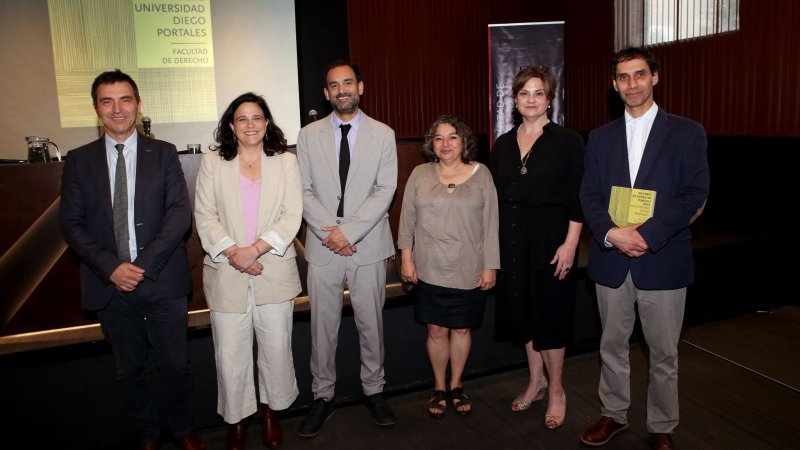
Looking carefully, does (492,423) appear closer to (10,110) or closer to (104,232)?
(104,232)

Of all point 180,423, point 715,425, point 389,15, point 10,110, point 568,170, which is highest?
point 389,15

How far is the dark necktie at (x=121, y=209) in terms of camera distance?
7.34ft

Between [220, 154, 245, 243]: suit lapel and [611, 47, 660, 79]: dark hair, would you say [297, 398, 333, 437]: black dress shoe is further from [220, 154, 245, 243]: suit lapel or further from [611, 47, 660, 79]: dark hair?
[611, 47, 660, 79]: dark hair

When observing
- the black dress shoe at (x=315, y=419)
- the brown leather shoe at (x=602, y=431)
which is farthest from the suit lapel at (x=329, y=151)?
the brown leather shoe at (x=602, y=431)

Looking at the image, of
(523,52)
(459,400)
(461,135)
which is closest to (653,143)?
(461,135)

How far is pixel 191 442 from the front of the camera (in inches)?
97.2

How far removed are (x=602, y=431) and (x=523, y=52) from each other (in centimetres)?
457

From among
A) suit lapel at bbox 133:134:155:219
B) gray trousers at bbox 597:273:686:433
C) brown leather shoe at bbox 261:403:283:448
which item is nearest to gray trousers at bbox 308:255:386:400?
brown leather shoe at bbox 261:403:283:448

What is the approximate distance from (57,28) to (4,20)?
464 mm

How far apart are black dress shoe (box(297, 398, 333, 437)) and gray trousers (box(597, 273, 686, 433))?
1.31 metres

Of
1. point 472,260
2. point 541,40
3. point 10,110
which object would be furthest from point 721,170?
point 10,110

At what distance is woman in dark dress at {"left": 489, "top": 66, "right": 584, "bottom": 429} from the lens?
2457 millimetres

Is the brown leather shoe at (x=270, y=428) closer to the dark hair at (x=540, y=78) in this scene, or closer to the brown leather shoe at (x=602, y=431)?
the brown leather shoe at (x=602, y=431)

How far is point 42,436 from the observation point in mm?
2479
